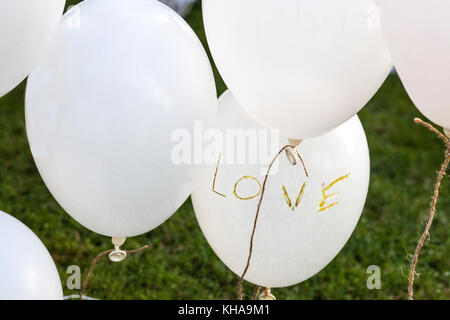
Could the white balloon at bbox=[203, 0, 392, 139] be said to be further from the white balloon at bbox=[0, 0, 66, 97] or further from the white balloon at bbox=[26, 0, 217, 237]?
the white balloon at bbox=[0, 0, 66, 97]

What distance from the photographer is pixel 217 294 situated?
2.07m

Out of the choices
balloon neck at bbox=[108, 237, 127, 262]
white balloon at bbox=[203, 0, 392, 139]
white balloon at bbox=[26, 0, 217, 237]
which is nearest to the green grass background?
balloon neck at bbox=[108, 237, 127, 262]

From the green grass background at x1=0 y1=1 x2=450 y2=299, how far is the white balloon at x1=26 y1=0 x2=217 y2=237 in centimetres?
97

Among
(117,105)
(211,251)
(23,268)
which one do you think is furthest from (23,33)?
(211,251)

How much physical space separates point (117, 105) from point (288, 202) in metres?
0.41

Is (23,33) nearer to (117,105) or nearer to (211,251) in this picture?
(117,105)

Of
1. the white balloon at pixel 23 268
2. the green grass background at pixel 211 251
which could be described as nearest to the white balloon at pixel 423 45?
the white balloon at pixel 23 268

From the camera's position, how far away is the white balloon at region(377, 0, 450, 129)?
97cm

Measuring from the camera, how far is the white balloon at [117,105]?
40.4 inches

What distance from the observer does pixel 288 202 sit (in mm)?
1231

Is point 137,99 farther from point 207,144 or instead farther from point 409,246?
point 409,246
